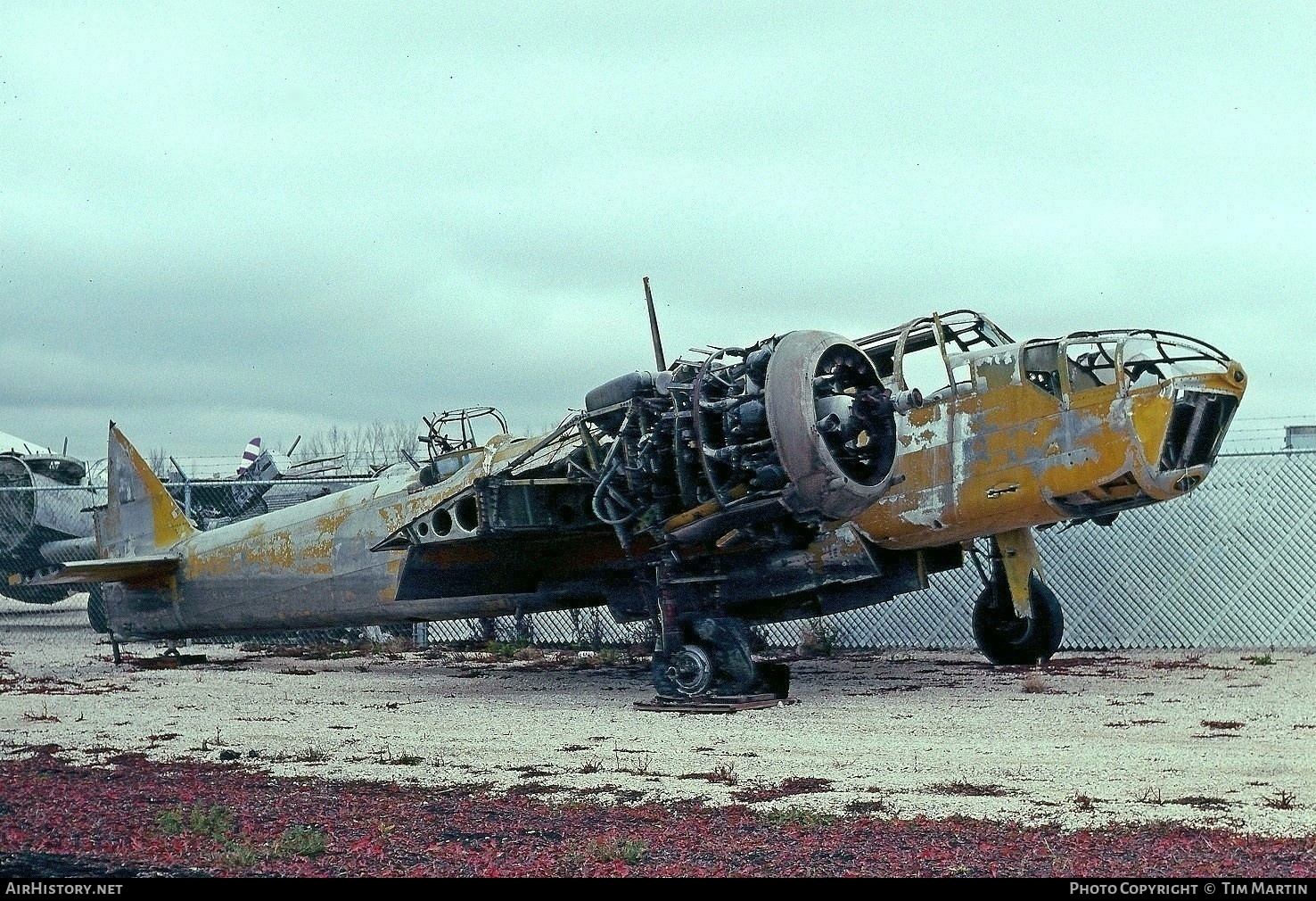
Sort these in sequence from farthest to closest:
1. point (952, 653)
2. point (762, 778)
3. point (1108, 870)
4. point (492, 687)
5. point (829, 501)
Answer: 1. point (952, 653)
2. point (492, 687)
3. point (829, 501)
4. point (762, 778)
5. point (1108, 870)

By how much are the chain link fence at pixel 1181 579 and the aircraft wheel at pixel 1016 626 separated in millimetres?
2789

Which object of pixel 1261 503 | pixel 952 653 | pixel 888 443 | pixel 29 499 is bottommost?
pixel 952 653

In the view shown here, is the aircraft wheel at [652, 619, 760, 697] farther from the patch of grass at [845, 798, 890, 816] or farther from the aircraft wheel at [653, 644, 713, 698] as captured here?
the patch of grass at [845, 798, 890, 816]

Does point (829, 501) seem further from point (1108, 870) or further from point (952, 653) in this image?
point (952, 653)

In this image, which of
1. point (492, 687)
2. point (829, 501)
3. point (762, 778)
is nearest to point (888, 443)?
point (829, 501)

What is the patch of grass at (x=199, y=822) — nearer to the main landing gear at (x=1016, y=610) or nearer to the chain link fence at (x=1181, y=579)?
the main landing gear at (x=1016, y=610)

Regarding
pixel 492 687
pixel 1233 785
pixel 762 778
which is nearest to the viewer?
pixel 1233 785

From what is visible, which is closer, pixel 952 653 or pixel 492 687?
pixel 492 687

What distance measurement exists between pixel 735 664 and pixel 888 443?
2297 mm

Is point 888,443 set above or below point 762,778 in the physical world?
above

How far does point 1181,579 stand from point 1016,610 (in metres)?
4.82

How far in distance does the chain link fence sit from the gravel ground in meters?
0.94

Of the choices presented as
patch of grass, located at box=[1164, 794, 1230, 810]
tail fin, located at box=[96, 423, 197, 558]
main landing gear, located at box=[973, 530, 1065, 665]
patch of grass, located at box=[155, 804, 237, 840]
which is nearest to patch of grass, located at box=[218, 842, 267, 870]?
patch of grass, located at box=[155, 804, 237, 840]

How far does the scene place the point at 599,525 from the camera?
41.2ft
